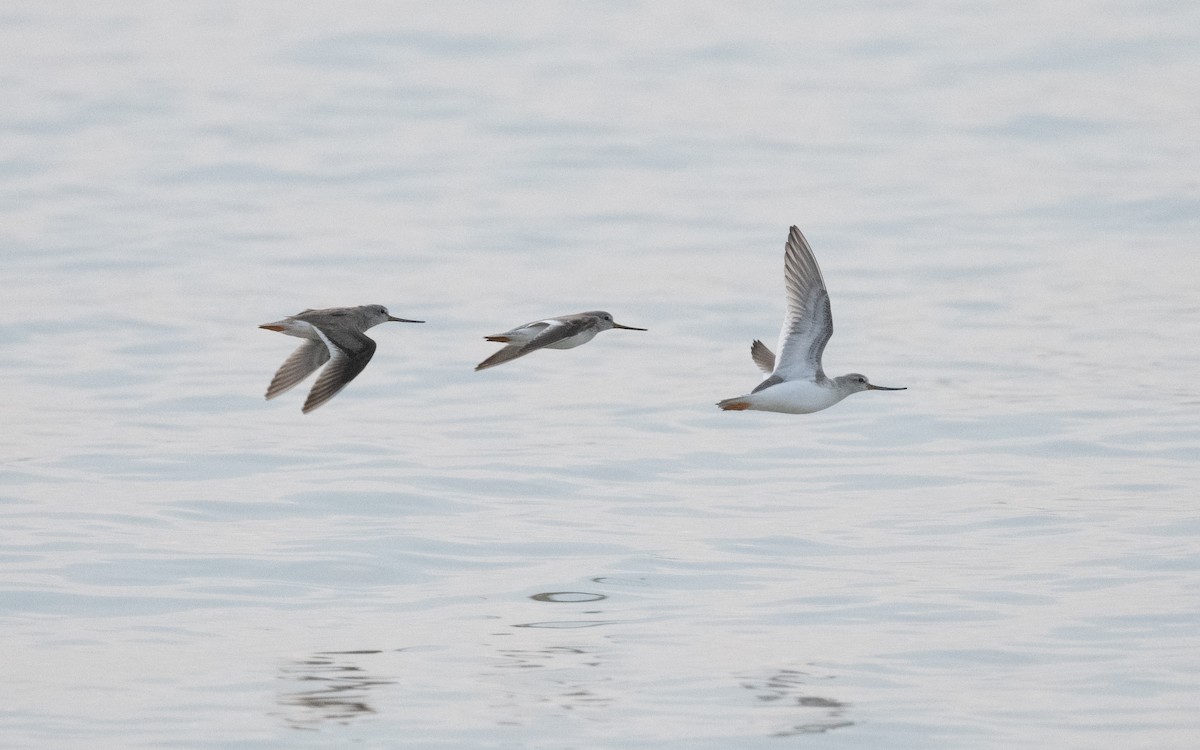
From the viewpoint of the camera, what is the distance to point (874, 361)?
19984 mm

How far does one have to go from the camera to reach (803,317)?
1314cm

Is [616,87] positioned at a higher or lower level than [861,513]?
higher

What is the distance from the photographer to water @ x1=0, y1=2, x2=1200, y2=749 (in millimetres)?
12055

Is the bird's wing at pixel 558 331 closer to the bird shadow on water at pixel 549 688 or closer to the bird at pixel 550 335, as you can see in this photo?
the bird at pixel 550 335

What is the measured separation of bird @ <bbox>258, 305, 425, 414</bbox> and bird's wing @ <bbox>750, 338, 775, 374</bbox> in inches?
97.2

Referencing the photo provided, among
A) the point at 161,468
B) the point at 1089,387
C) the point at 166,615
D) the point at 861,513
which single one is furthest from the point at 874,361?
the point at 166,615

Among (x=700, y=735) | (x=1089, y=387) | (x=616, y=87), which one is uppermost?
(x=616, y=87)

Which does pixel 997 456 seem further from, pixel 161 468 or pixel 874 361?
A: pixel 161 468

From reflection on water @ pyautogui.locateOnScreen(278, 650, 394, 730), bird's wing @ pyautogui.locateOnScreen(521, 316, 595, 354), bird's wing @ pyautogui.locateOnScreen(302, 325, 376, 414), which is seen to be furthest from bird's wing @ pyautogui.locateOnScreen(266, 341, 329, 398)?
reflection on water @ pyautogui.locateOnScreen(278, 650, 394, 730)

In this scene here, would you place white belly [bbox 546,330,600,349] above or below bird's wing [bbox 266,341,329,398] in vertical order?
above

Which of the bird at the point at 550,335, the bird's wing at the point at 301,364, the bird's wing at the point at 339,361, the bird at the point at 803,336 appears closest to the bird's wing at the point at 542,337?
the bird at the point at 550,335

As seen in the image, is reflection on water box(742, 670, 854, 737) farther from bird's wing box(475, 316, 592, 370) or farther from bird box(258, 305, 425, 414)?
bird box(258, 305, 425, 414)

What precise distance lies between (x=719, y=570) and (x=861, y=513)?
178 centimetres

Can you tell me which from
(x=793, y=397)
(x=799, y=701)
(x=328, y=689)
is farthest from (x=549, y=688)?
(x=793, y=397)
